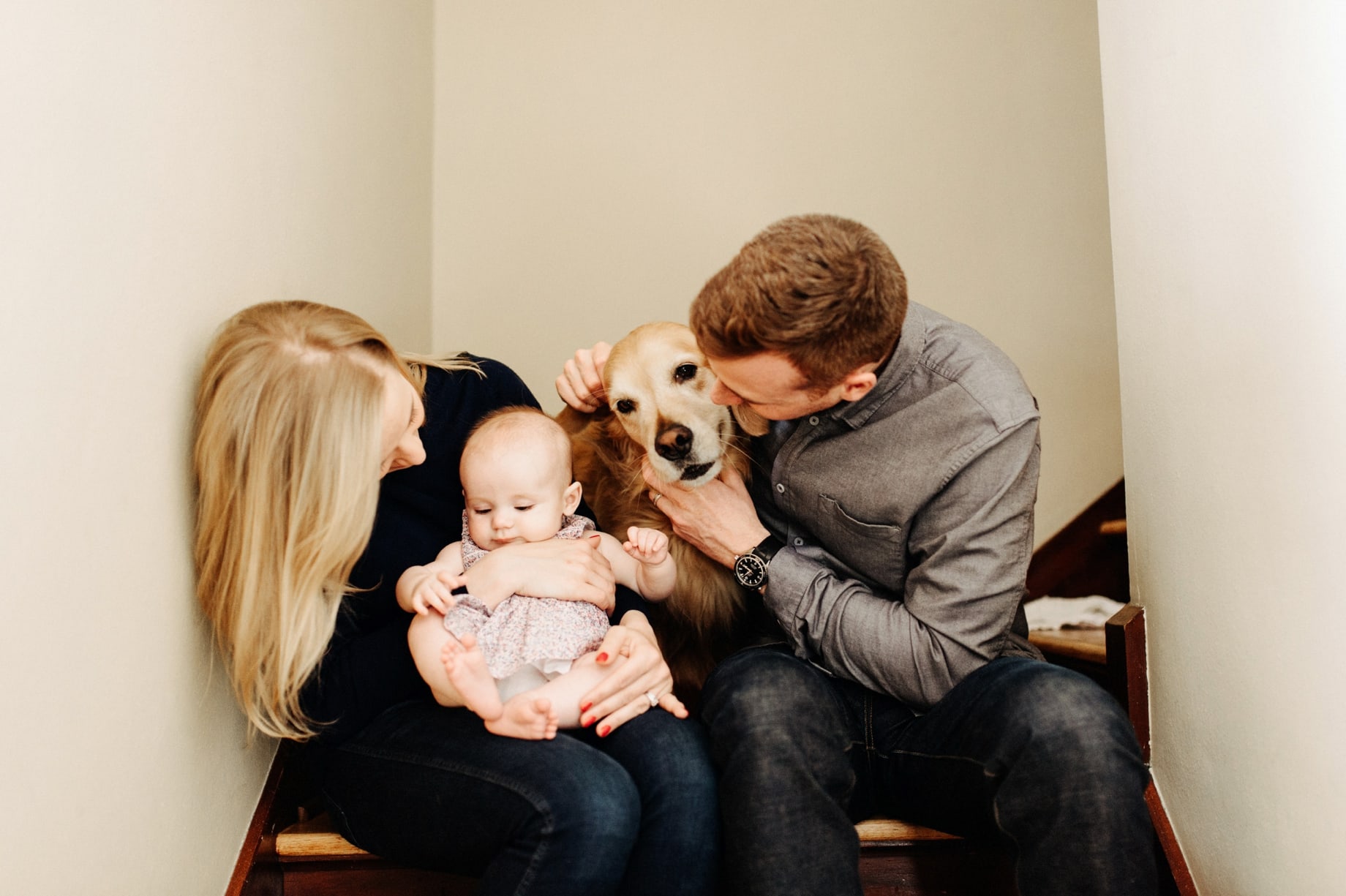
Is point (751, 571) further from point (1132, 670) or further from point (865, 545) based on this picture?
point (1132, 670)

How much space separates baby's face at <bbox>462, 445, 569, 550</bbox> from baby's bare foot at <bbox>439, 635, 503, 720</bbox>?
9.8 inches

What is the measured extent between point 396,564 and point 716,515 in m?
0.49

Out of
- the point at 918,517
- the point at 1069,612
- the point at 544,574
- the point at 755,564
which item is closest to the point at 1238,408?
the point at 918,517

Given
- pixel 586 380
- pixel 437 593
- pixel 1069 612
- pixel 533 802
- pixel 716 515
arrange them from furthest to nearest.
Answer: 1. pixel 1069 612
2. pixel 586 380
3. pixel 716 515
4. pixel 437 593
5. pixel 533 802

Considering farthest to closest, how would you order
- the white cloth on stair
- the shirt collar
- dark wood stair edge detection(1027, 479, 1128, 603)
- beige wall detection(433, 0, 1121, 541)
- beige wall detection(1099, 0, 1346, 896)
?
dark wood stair edge detection(1027, 479, 1128, 603) → beige wall detection(433, 0, 1121, 541) → the white cloth on stair → the shirt collar → beige wall detection(1099, 0, 1346, 896)

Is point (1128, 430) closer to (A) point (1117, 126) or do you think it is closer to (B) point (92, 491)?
(A) point (1117, 126)

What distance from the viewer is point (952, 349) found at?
4.79 ft

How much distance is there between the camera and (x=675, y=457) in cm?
163

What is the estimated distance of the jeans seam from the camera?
119 centimetres

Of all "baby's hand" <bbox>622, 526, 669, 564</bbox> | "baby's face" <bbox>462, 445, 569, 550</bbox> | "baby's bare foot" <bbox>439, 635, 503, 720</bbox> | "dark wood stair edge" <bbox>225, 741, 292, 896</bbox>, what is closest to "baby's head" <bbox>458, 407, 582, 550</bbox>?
"baby's face" <bbox>462, 445, 569, 550</bbox>

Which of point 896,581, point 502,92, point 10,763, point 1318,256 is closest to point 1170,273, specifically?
point 1318,256

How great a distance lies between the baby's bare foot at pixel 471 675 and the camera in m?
1.22

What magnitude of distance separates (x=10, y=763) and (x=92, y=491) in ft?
0.85

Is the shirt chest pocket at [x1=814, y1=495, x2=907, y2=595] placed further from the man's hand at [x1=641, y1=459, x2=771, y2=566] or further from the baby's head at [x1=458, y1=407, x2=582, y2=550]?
the baby's head at [x1=458, y1=407, x2=582, y2=550]
